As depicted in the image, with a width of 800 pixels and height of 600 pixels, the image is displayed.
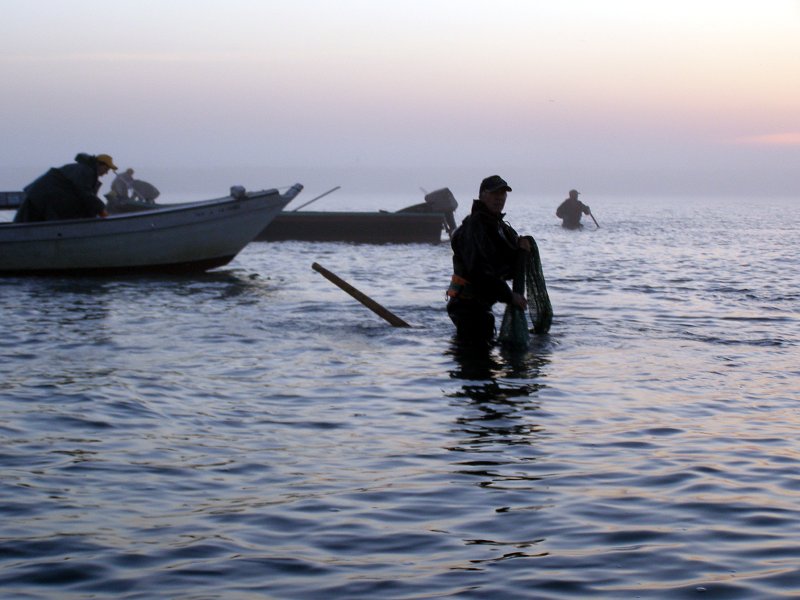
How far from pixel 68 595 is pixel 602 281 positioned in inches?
712

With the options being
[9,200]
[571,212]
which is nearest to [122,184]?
[9,200]

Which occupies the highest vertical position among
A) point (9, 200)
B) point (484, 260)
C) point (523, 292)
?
point (9, 200)

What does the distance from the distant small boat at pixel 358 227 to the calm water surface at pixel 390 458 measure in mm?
19198

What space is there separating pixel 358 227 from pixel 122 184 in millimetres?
7510

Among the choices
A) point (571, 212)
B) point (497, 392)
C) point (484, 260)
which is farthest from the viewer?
point (571, 212)

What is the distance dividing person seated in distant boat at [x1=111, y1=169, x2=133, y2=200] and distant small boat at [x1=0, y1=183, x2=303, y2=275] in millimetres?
11858

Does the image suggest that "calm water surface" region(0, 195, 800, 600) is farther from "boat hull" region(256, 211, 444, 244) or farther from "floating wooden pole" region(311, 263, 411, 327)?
"boat hull" region(256, 211, 444, 244)

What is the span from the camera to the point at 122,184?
33344mm

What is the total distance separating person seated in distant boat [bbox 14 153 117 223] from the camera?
59.8 feet

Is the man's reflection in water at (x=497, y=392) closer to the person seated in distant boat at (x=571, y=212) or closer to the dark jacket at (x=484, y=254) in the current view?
the dark jacket at (x=484, y=254)

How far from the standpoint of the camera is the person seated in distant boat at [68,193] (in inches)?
717

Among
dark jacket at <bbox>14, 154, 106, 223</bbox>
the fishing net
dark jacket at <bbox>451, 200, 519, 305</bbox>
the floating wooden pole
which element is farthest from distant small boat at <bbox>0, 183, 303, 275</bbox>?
dark jacket at <bbox>451, 200, 519, 305</bbox>

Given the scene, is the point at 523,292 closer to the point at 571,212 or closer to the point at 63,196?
the point at 63,196

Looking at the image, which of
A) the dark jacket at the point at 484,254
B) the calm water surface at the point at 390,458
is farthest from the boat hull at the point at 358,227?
the dark jacket at the point at 484,254
